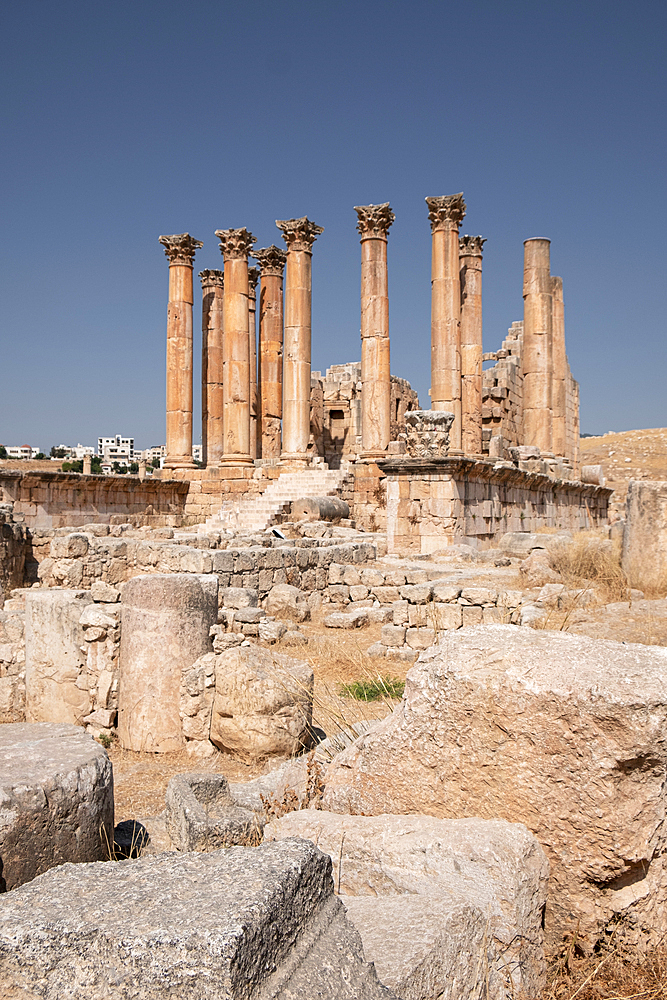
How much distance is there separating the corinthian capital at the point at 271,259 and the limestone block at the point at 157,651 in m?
22.3

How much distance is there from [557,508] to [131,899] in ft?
63.7

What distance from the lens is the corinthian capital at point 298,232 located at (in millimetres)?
23203

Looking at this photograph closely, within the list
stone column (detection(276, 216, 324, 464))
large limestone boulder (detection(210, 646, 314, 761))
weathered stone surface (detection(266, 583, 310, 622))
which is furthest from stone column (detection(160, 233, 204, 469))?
large limestone boulder (detection(210, 646, 314, 761))

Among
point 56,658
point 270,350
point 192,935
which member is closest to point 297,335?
point 270,350

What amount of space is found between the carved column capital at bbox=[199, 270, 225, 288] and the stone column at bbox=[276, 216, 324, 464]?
4.22m

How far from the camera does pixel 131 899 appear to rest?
5.84 ft

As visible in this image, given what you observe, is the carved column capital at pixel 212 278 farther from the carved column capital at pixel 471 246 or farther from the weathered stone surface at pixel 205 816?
the weathered stone surface at pixel 205 816

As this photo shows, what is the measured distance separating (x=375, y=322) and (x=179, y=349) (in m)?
6.72

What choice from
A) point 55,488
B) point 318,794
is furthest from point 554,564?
point 55,488

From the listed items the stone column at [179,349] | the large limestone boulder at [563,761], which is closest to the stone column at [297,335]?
the stone column at [179,349]

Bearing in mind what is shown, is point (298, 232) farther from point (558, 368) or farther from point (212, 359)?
point (558, 368)

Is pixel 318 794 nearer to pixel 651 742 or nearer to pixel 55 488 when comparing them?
pixel 651 742

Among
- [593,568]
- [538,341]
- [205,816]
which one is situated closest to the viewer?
[205,816]

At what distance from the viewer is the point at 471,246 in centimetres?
2317
